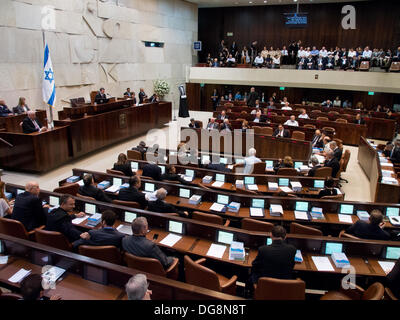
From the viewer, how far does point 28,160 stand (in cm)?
816

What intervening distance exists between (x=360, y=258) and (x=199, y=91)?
56.4 ft

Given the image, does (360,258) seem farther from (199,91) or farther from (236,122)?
(199,91)

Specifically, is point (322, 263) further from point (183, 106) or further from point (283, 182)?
point (183, 106)

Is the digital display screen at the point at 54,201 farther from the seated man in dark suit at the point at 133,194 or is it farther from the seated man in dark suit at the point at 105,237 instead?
the seated man in dark suit at the point at 105,237

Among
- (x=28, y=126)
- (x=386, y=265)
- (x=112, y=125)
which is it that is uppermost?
(x=28, y=126)

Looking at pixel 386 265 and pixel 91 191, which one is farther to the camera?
pixel 91 191

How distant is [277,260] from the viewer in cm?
336

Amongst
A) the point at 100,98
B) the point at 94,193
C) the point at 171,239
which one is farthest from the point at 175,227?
the point at 100,98

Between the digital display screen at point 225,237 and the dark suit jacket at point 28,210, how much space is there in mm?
2526

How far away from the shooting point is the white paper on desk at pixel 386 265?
375 cm

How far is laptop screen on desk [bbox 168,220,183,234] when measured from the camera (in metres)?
4.46

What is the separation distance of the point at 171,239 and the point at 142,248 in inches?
33.7

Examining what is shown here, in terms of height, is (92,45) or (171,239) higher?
(92,45)
